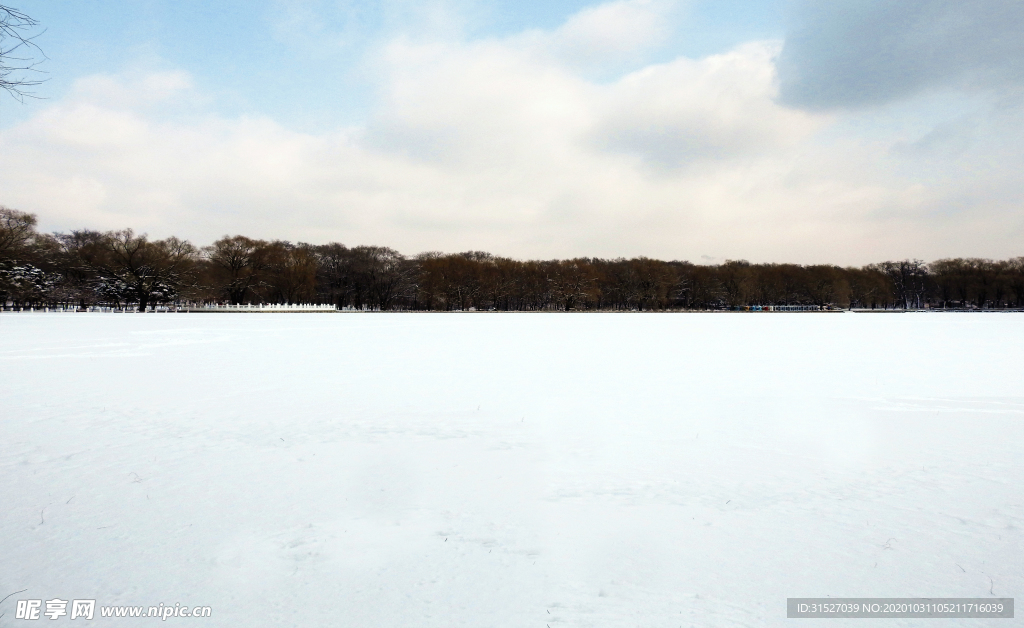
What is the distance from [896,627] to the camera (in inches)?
130

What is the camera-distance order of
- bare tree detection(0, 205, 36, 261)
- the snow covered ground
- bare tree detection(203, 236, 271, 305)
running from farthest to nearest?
1. bare tree detection(203, 236, 271, 305)
2. bare tree detection(0, 205, 36, 261)
3. the snow covered ground

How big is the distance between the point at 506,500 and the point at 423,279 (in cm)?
10611

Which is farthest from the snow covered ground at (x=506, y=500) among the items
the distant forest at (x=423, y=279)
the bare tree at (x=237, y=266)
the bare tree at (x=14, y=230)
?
the bare tree at (x=237, y=266)

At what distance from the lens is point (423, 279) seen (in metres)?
110

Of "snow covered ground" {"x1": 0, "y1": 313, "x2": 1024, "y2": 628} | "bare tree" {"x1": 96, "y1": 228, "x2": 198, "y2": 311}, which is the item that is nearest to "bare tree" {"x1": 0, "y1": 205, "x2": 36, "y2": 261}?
"bare tree" {"x1": 96, "y1": 228, "x2": 198, "y2": 311}

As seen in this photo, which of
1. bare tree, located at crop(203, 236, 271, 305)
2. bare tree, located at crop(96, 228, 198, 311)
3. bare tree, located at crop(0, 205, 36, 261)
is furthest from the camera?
bare tree, located at crop(203, 236, 271, 305)

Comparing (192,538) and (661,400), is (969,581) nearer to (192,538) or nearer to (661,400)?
(192,538)

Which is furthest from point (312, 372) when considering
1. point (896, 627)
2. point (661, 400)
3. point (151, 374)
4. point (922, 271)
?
point (922, 271)

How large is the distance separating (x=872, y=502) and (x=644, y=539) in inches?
90.7

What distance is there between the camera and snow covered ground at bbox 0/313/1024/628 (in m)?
3.56

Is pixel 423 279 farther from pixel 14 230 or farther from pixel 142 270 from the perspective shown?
pixel 14 230

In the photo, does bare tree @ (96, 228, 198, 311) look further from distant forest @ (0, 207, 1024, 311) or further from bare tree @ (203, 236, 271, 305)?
bare tree @ (203, 236, 271, 305)

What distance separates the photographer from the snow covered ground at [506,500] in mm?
3564

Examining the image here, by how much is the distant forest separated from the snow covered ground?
198 ft
